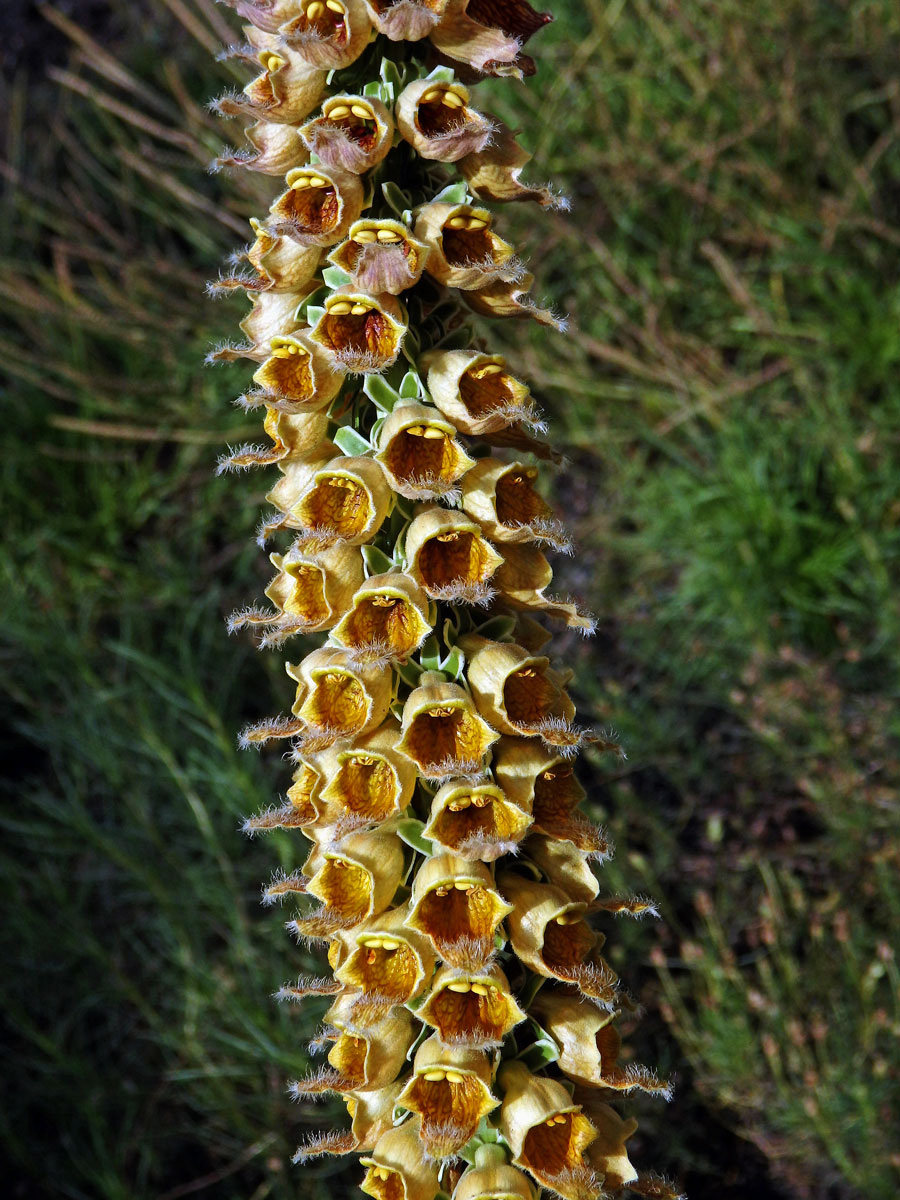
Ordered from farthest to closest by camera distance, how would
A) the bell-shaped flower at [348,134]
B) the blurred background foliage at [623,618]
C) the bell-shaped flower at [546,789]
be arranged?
the blurred background foliage at [623,618] → the bell-shaped flower at [546,789] → the bell-shaped flower at [348,134]

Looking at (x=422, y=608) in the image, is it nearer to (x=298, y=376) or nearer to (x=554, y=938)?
(x=298, y=376)

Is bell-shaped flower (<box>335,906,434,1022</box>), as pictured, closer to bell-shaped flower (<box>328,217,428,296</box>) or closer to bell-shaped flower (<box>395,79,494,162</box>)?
bell-shaped flower (<box>328,217,428,296</box>)

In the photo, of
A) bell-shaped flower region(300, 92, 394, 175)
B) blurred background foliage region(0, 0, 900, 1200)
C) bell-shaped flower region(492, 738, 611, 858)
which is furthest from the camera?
blurred background foliage region(0, 0, 900, 1200)

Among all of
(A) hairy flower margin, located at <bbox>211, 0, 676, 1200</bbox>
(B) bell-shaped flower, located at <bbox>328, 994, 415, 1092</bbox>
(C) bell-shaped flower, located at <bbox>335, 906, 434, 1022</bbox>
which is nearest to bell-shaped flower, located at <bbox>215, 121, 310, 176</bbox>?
(A) hairy flower margin, located at <bbox>211, 0, 676, 1200</bbox>

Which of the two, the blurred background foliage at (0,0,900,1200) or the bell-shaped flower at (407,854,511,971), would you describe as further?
the blurred background foliage at (0,0,900,1200)

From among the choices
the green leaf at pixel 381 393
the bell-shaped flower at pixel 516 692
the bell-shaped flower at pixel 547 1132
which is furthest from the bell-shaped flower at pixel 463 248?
the bell-shaped flower at pixel 547 1132

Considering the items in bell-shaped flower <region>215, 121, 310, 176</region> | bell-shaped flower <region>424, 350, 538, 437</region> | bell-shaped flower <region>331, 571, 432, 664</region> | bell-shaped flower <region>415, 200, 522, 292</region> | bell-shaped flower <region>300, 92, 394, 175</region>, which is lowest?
bell-shaped flower <region>331, 571, 432, 664</region>

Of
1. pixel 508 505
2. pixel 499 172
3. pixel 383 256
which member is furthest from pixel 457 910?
pixel 499 172

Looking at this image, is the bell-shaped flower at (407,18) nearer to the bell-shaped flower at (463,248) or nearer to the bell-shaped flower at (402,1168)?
the bell-shaped flower at (463,248)
